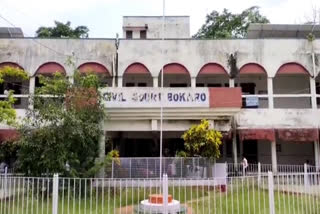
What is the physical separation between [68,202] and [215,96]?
424 inches

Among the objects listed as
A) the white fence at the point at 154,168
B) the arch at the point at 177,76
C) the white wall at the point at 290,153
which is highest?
the arch at the point at 177,76

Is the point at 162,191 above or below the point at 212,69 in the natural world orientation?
below

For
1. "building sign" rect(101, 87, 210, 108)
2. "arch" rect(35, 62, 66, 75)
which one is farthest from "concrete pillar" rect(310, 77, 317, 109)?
"arch" rect(35, 62, 66, 75)

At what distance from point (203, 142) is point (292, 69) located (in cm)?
872

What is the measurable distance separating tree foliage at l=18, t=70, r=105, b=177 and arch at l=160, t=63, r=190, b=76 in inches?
273

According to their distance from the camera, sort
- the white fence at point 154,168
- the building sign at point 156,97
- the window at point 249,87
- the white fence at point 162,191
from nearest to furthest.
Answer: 1. the white fence at point 162,191
2. the white fence at point 154,168
3. the building sign at point 156,97
4. the window at point 249,87

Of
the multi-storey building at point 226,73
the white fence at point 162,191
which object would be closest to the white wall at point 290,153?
the multi-storey building at point 226,73

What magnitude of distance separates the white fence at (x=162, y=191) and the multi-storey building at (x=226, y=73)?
823cm

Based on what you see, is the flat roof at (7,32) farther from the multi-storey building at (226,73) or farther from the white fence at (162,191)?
the white fence at (162,191)

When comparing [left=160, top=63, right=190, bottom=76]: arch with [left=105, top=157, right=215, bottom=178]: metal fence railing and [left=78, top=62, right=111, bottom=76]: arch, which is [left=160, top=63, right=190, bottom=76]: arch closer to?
[left=78, top=62, right=111, bottom=76]: arch

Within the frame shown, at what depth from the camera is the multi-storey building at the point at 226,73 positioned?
887 inches

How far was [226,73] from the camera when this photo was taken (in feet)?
77.3

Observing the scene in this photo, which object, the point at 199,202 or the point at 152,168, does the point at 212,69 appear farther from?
the point at 199,202

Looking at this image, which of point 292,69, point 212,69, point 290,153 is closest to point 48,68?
point 212,69
